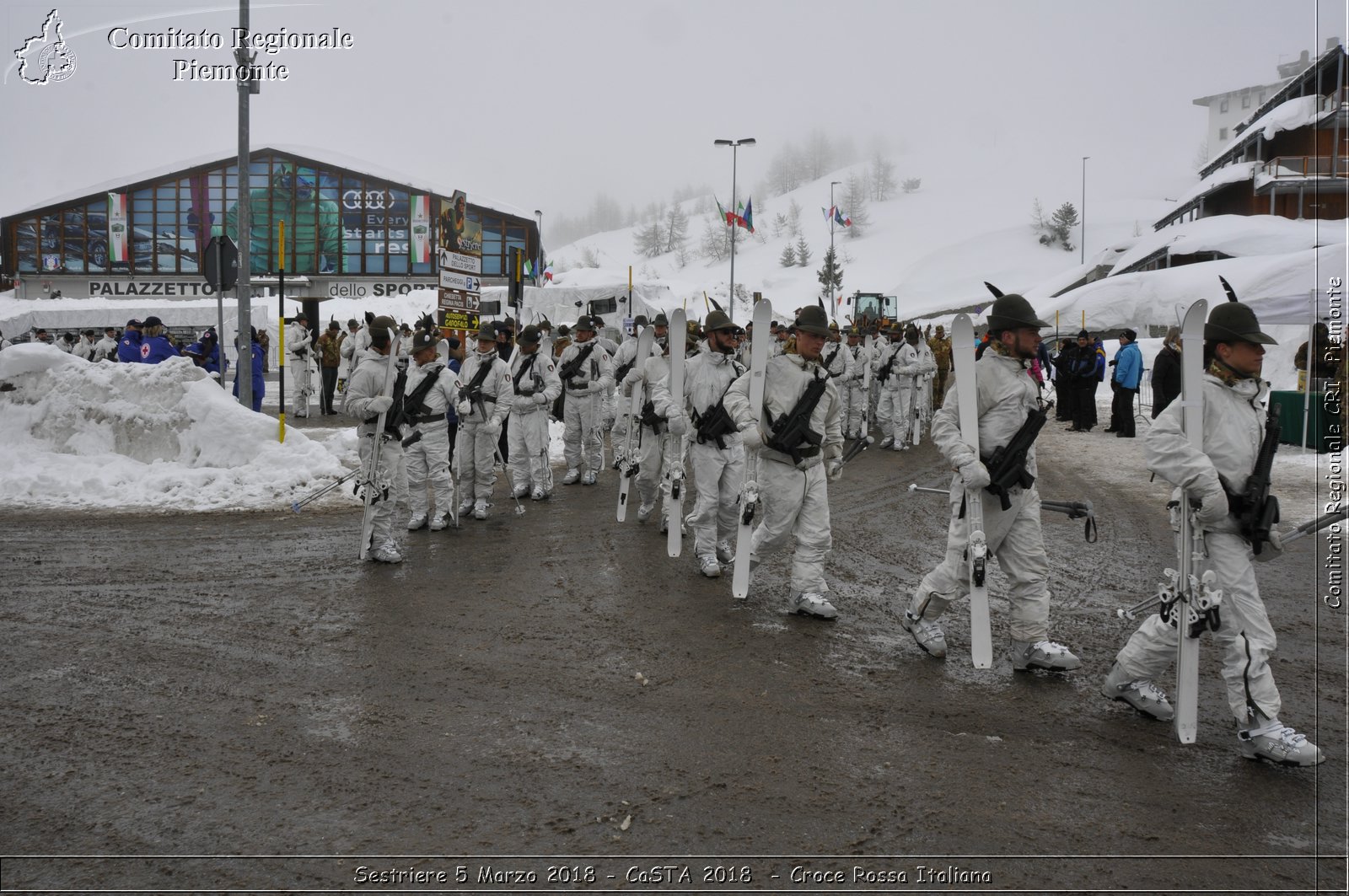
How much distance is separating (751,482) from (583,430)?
271 inches

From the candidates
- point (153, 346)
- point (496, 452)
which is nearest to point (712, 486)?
point (496, 452)

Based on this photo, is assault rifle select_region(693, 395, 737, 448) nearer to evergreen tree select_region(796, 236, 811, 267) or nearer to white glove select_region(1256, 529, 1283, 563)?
white glove select_region(1256, 529, 1283, 563)

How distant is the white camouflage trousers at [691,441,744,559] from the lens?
834 cm

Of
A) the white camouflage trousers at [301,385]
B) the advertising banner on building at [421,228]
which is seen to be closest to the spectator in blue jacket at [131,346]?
the white camouflage trousers at [301,385]

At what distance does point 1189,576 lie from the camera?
15.1 feet

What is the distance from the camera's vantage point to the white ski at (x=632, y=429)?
1039cm

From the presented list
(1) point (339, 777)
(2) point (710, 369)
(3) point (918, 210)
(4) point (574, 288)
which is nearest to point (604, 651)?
(1) point (339, 777)

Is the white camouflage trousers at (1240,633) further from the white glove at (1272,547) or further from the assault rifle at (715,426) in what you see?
the assault rifle at (715,426)

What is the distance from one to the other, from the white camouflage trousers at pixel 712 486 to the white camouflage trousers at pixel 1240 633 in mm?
4102

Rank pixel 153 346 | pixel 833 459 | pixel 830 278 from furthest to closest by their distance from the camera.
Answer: pixel 830 278 → pixel 153 346 → pixel 833 459

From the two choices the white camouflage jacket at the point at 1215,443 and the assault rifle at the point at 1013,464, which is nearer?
the white camouflage jacket at the point at 1215,443

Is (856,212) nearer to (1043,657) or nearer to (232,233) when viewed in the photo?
(232,233)

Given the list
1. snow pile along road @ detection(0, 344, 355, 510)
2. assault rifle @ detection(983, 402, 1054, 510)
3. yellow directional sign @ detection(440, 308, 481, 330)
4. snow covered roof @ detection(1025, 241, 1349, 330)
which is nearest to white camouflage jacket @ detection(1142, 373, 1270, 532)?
assault rifle @ detection(983, 402, 1054, 510)

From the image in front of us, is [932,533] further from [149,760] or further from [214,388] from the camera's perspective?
[214,388]
